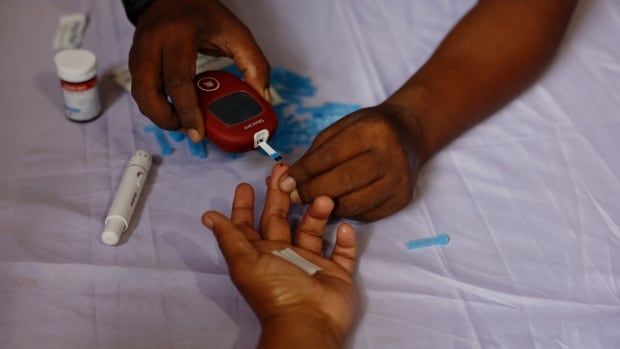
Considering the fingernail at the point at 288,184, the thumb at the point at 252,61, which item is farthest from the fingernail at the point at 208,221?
the thumb at the point at 252,61

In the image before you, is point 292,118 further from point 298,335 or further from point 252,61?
point 298,335

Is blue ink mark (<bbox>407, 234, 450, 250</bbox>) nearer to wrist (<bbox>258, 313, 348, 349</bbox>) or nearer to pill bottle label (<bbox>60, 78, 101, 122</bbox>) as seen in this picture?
wrist (<bbox>258, 313, 348, 349</bbox>)

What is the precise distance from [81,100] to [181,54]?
212 mm

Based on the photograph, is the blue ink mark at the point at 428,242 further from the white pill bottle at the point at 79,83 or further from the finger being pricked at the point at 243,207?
the white pill bottle at the point at 79,83

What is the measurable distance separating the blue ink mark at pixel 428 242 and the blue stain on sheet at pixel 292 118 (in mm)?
239

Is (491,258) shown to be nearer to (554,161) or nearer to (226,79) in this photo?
(554,161)

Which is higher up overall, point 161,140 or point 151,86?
point 151,86

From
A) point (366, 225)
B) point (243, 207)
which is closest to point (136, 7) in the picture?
point (243, 207)

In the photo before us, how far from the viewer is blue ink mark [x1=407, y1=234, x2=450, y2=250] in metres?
0.86

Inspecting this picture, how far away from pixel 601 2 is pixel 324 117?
0.59 metres

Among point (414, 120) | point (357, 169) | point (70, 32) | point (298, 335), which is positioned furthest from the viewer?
point (70, 32)

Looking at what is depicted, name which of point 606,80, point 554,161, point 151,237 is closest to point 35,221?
point 151,237

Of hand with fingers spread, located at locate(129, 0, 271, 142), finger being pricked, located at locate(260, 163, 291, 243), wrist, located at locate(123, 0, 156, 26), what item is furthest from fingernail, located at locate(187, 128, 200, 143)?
wrist, located at locate(123, 0, 156, 26)

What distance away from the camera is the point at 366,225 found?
885mm
